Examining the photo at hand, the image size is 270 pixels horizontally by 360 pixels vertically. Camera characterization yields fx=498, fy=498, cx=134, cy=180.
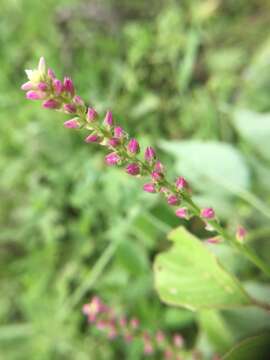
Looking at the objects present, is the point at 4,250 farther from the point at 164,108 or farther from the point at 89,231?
the point at 164,108

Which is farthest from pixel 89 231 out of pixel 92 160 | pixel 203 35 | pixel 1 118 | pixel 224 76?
pixel 203 35

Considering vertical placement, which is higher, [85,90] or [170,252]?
[85,90]

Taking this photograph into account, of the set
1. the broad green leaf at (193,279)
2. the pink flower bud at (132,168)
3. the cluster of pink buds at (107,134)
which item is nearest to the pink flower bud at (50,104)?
the cluster of pink buds at (107,134)

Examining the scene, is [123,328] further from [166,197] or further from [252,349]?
[166,197]

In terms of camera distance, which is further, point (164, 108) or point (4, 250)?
point (4, 250)

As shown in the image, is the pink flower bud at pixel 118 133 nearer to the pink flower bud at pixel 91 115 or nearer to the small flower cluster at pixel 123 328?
the pink flower bud at pixel 91 115

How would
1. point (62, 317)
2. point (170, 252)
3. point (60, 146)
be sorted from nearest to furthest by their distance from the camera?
point (170, 252), point (62, 317), point (60, 146)

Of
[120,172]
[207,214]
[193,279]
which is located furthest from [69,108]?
[120,172]

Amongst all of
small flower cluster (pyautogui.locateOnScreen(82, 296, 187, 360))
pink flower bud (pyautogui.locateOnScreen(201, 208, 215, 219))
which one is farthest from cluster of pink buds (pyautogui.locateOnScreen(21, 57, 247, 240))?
small flower cluster (pyautogui.locateOnScreen(82, 296, 187, 360))
